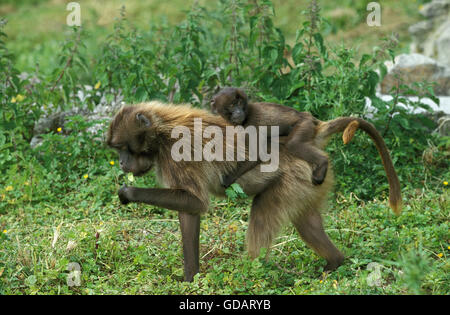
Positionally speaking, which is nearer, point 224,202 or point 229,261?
point 229,261

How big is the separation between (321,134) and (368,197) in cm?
182

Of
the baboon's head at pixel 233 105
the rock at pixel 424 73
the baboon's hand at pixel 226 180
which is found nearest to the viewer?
the baboon's hand at pixel 226 180

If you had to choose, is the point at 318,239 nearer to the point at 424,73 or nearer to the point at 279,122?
the point at 279,122

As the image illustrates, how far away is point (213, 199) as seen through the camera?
6.28 m

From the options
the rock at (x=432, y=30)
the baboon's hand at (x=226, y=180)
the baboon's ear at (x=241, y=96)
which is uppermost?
the rock at (x=432, y=30)

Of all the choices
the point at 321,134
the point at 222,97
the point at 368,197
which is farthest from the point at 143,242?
the point at 368,197

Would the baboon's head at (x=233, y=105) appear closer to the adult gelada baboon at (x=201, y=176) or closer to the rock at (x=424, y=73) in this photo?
the adult gelada baboon at (x=201, y=176)

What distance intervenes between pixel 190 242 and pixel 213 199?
164 centimetres

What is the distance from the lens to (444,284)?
4.29 m

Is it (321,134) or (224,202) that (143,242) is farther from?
(321,134)

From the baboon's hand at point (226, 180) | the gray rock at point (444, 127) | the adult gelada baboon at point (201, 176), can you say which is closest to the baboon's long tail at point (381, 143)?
the adult gelada baboon at point (201, 176)

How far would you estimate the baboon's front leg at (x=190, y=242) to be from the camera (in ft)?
15.3

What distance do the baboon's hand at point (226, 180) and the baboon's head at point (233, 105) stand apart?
0.47m

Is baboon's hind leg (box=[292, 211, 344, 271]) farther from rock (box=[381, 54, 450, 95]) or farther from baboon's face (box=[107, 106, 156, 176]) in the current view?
rock (box=[381, 54, 450, 95])
